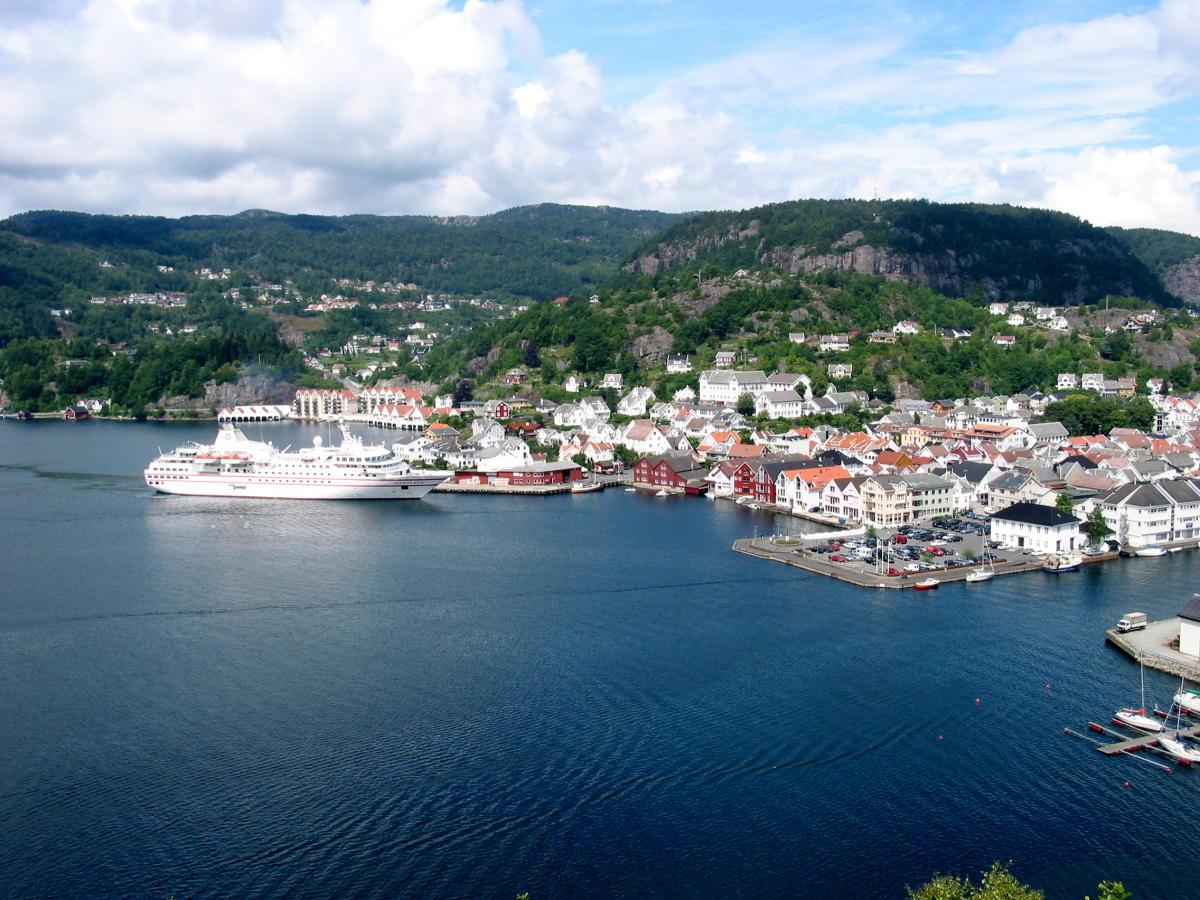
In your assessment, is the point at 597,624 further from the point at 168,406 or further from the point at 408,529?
the point at 168,406

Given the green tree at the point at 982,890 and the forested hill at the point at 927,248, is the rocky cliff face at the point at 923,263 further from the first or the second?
the green tree at the point at 982,890

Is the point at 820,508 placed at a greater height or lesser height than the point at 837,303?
lesser

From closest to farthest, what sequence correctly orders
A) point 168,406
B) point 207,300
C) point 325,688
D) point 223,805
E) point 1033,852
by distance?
point 1033,852 < point 223,805 < point 325,688 < point 168,406 < point 207,300

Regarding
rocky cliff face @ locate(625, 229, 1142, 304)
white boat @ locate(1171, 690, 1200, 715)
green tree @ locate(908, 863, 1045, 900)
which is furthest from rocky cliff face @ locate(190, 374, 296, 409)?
green tree @ locate(908, 863, 1045, 900)

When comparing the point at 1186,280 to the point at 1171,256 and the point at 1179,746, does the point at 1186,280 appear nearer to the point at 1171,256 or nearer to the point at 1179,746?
the point at 1171,256

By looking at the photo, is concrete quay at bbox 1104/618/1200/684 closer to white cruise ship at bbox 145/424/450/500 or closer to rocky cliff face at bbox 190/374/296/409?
white cruise ship at bbox 145/424/450/500

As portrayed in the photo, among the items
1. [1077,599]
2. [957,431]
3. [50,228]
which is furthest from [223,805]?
[50,228]
